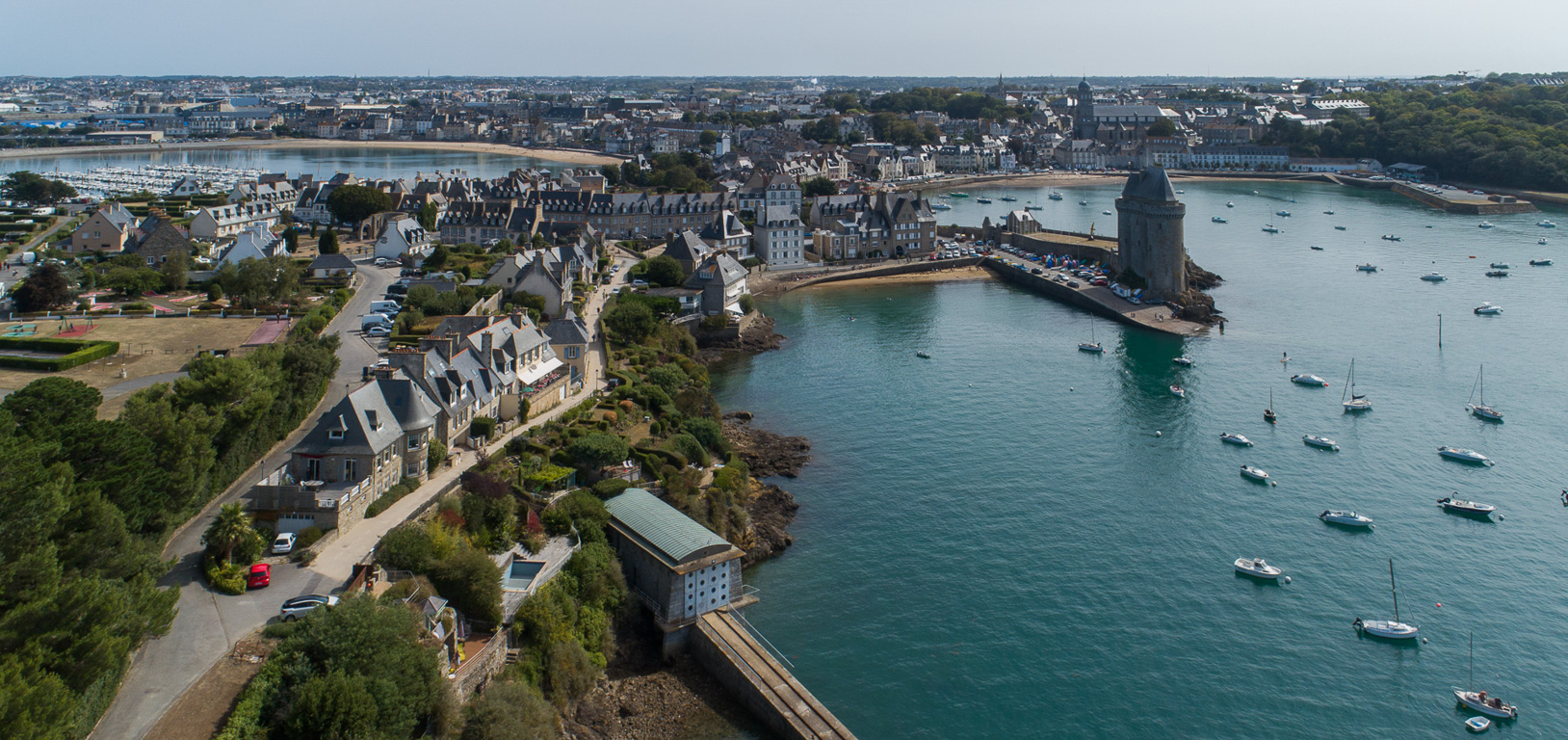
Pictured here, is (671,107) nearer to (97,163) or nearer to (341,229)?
(97,163)

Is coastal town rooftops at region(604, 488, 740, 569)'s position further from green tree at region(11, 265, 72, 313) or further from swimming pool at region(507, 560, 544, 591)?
green tree at region(11, 265, 72, 313)

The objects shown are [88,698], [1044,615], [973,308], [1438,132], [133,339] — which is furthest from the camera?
[1438,132]

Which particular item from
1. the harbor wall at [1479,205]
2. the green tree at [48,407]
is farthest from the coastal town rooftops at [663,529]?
the harbor wall at [1479,205]

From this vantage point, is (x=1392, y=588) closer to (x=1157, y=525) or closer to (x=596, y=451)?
(x=1157, y=525)

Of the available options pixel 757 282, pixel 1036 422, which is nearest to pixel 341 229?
pixel 757 282

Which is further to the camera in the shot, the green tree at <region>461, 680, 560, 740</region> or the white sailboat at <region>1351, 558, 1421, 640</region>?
the white sailboat at <region>1351, 558, 1421, 640</region>

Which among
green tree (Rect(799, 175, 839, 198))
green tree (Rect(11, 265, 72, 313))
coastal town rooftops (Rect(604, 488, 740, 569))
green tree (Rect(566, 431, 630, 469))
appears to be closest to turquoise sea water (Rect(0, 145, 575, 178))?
green tree (Rect(799, 175, 839, 198))

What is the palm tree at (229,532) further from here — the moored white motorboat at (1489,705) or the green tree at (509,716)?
the moored white motorboat at (1489,705)
